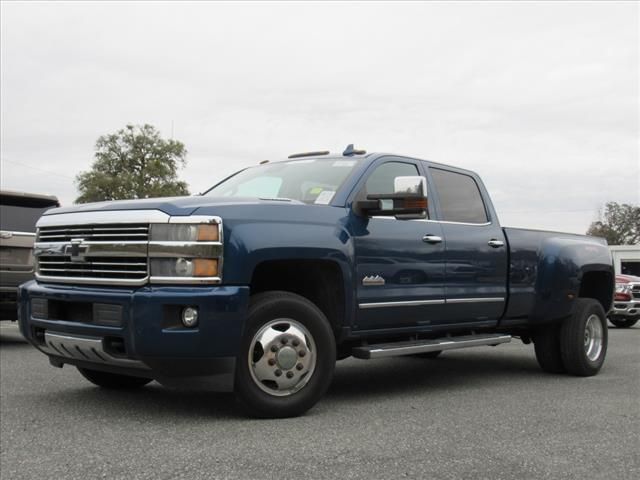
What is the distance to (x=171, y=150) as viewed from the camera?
78.1 meters

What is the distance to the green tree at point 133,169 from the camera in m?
72.2

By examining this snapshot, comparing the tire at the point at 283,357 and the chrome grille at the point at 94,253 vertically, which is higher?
the chrome grille at the point at 94,253

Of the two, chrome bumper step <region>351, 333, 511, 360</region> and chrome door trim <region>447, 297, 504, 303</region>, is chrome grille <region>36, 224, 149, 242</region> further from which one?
chrome door trim <region>447, 297, 504, 303</region>

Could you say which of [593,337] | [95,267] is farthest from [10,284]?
[593,337]

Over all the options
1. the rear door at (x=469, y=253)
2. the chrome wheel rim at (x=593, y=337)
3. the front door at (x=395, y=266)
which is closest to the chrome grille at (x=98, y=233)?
the front door at (x=395, y=266)

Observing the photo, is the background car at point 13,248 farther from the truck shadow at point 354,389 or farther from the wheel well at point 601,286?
the wheel well at point 601,286

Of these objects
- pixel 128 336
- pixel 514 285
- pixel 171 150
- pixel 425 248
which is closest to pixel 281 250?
pixel 128 336

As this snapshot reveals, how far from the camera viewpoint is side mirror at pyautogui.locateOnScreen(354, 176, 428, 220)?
558 cm

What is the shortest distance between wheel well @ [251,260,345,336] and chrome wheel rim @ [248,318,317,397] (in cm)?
45

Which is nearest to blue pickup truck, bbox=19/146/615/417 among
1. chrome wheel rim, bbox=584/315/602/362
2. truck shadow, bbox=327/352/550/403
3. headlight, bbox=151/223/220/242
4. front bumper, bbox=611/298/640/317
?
headlight, bbox=151/223/220/242

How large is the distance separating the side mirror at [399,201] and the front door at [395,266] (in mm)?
112

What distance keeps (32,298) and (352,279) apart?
2190 millimetres

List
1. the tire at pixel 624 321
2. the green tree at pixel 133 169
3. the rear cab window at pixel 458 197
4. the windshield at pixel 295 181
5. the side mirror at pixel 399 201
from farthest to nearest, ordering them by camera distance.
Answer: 1. the green tree at pixel 133 169
2. the tire at pixel 624 321
3. the rear cab window at pixel 458 197
4. the windshield at pixel 295 181
5. the side mirror at pixel 399 201

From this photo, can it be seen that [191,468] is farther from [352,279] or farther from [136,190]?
[136,190]
